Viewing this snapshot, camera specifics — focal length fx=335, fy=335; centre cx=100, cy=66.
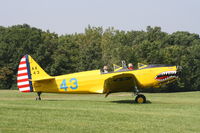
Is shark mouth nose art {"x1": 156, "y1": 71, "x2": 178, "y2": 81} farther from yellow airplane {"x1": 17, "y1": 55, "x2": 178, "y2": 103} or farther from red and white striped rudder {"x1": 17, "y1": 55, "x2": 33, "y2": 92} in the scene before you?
red and white striped rudder {"x1": 17, "y1": 55, "x2": 33, "y2": 92}

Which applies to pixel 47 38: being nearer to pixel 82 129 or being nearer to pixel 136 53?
pixel 136 53

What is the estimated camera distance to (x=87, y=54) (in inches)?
2051

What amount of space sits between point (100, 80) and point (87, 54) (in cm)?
3427

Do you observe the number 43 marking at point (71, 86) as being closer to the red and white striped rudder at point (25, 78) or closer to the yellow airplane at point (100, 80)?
the yellow airplane at point (100, 80)

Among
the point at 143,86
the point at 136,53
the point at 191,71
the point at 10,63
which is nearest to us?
the point at 143,86

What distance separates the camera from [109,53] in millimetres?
50594

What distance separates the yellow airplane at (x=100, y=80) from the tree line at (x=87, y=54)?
27334 mm

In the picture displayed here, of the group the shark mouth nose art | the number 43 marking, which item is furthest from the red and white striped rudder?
the shark mouth nose art

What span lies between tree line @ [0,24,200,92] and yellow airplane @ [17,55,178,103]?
27334mm

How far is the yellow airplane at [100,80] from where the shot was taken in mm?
17656

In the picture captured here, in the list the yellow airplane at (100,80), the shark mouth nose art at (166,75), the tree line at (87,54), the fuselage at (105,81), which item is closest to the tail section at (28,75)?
the yellow airplane at (100,80)

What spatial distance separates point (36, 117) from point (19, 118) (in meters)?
0.55

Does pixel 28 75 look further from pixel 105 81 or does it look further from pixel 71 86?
pixel 105 81

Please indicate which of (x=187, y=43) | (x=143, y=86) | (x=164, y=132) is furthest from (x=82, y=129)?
(x=187, y=43)
